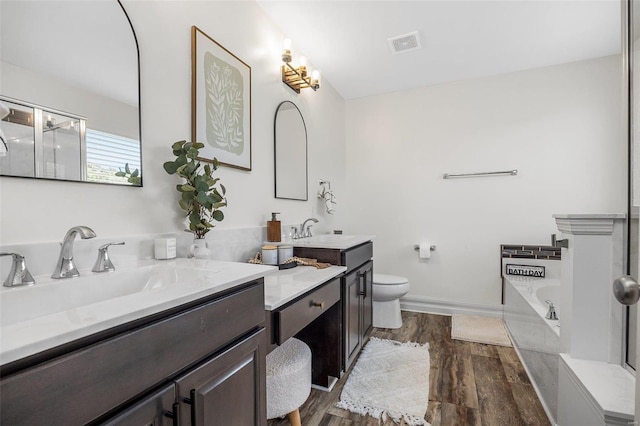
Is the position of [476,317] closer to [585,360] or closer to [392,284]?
[392,284]

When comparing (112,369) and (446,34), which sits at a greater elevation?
(446,34)

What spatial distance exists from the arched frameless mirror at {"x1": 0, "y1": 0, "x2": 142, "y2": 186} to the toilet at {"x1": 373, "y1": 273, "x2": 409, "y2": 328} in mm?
2032

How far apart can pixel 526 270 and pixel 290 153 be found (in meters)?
2.35

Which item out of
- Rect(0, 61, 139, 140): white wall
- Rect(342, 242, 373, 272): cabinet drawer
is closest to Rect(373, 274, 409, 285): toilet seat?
Rect(342, 242, 373, 272): cabinet drawer

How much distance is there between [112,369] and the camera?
568 millimetres

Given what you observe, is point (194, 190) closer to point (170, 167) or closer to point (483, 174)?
point (170, 167)

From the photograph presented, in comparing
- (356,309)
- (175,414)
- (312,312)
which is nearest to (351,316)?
(356,309)

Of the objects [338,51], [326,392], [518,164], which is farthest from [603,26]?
[326,392]

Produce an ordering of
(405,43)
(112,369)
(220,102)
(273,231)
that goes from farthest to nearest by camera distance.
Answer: (405,43) < (273,231) < (220,102) < (112,369)

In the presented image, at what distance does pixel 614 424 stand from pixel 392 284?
162 centimetres

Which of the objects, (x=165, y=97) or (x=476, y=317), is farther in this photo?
(x=476, y=317)

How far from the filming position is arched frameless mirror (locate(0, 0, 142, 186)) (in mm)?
835

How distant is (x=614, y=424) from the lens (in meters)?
0.94

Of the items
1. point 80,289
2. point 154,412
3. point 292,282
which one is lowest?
point 154,412
